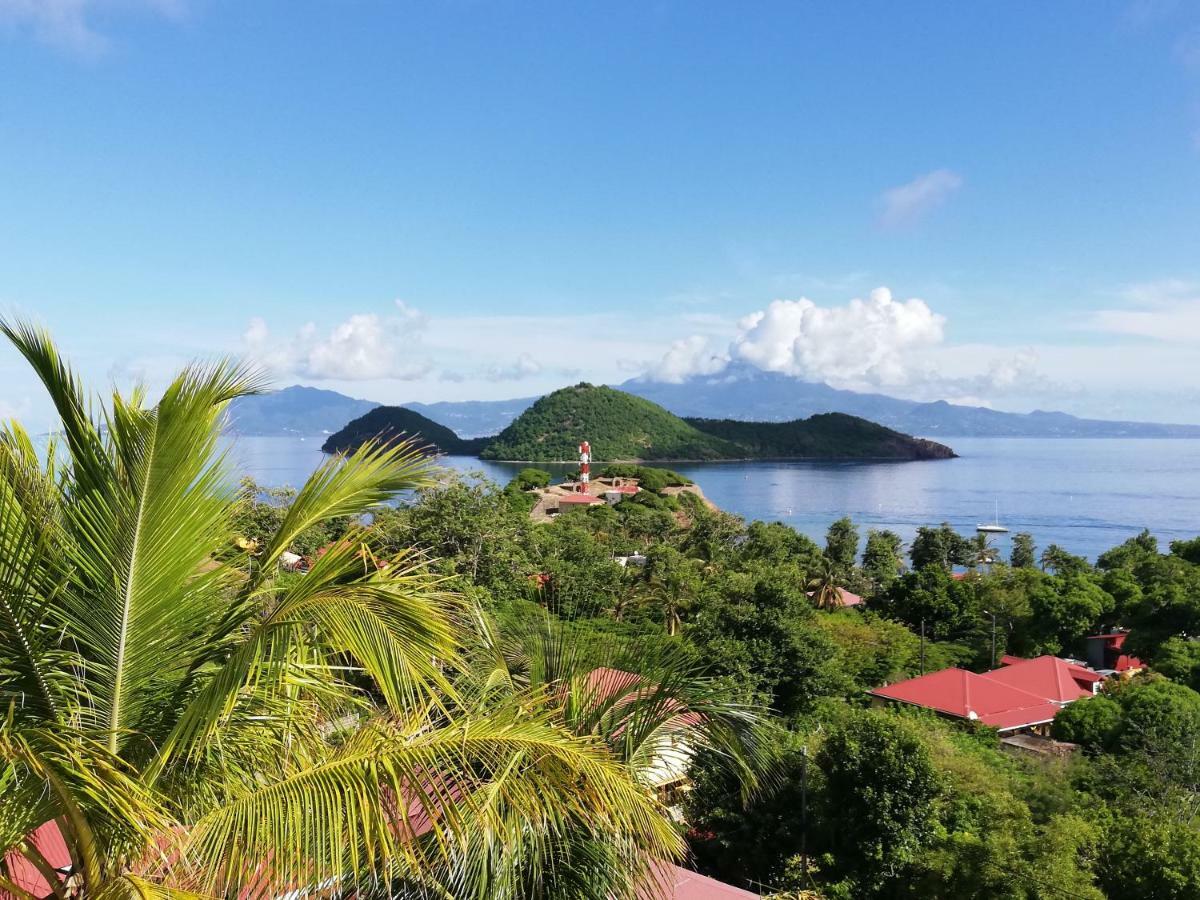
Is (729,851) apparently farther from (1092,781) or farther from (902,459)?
(902,459)

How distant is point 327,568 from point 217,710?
0.43 m

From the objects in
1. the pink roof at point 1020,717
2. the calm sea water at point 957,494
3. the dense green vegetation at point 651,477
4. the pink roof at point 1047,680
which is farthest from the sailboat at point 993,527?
the pink roof at point 1020,717

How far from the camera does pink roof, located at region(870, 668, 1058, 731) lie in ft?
43.6

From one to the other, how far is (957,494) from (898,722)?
82148mm

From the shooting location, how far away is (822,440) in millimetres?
125188

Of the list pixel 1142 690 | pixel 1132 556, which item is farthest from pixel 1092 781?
pixel 1132 556

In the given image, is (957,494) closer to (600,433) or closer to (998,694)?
(600,433)

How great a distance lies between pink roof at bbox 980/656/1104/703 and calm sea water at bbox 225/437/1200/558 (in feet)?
92.1

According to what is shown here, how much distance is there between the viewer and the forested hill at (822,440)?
12300 cm

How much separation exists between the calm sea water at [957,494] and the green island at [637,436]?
14.3 ft

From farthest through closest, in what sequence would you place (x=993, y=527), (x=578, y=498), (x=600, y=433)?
1. (x=600, y=433)
2. (x=993, y=527)
3. (x=578, y=498)

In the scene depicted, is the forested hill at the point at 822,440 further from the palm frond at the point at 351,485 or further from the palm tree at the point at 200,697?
the palm tree at the point at 200,697

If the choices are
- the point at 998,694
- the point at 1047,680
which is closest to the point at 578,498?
the point at 1047,680

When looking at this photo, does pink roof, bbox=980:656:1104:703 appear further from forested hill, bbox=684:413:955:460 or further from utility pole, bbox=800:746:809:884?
forested hill, bbox=684:413:955:460
